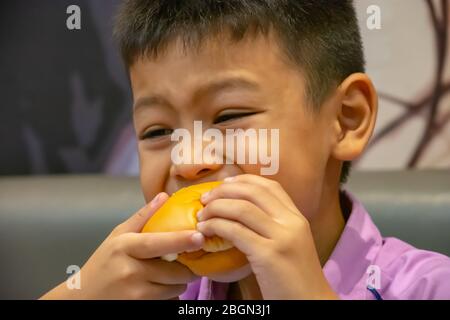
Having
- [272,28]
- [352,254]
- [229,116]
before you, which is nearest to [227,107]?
[229,116]

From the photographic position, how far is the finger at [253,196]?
58 centimetres

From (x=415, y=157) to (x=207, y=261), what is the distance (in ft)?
2.70

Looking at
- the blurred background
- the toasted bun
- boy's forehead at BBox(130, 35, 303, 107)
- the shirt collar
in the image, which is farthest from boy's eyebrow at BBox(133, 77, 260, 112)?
the blurred background

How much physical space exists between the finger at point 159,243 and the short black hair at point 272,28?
0.72 ft

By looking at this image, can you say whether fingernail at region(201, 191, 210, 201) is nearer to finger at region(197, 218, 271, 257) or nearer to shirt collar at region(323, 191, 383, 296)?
finger at region(197, 218, 271, 257)

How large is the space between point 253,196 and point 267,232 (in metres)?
0.04

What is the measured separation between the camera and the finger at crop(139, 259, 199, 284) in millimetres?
641

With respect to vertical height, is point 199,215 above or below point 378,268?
above

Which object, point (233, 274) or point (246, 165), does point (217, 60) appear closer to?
point (246, 165)

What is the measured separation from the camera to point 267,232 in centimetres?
57

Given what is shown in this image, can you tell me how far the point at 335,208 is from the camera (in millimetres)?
826

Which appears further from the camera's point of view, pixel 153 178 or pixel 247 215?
pixel 153 178

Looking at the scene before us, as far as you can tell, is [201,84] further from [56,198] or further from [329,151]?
[56,198]

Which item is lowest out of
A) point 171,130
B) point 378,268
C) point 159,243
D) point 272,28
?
point 378,268
